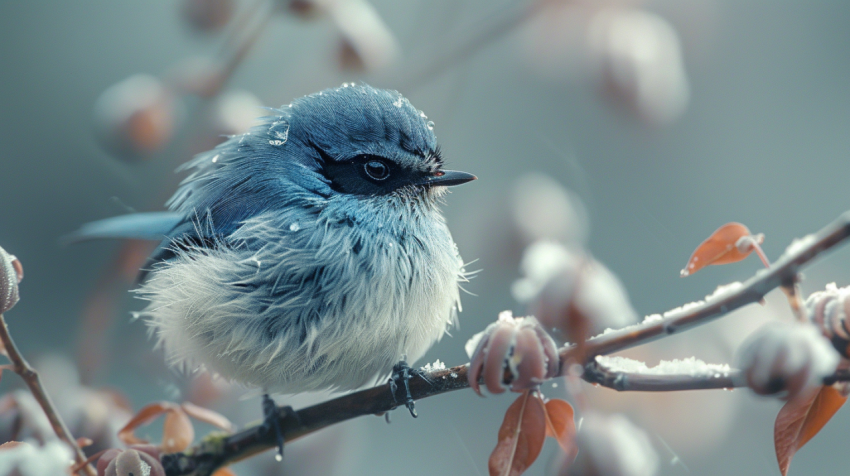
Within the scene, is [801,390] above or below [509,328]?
below

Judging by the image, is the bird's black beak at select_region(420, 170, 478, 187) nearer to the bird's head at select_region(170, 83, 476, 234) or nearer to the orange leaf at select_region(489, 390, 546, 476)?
the bird's head at select_region(170, 83, 476, 234)

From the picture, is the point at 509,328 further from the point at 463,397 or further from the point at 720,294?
the point at 463,397

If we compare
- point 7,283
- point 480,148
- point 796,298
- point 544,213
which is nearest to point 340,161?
point 544,213

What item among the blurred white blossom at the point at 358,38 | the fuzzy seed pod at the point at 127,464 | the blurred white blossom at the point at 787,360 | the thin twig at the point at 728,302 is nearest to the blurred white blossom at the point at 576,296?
the thin twig at the point at 728,302

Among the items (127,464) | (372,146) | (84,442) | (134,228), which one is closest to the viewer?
(127,464)

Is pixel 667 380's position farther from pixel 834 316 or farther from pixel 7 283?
pixel 7 283

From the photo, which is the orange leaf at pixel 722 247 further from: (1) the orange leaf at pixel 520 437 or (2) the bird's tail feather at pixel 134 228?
(2) the bird's tail feather at pixel 134 228

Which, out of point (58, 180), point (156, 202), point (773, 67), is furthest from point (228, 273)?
point (773, 67)
